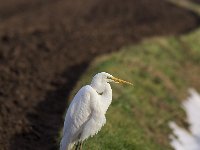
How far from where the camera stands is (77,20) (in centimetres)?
3594

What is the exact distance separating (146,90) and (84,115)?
1020 cm

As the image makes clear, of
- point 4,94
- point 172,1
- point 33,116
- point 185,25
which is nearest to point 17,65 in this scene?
point 4,94

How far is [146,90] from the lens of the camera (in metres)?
23.2

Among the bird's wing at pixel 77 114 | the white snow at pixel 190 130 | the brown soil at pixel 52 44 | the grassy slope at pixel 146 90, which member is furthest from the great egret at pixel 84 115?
the white snow at pixel 190 130

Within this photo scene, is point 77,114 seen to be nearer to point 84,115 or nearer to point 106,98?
point 84,115

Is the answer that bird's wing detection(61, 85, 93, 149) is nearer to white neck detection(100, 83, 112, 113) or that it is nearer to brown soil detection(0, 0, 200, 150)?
white neck detection(100, 83, 112, 113)

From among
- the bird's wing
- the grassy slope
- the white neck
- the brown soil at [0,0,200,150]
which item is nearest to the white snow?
the grassy slope

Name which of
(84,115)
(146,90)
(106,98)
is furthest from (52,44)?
(84,115)

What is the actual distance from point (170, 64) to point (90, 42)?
4747 millimetres

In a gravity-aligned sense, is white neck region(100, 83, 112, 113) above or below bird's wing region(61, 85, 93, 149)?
above

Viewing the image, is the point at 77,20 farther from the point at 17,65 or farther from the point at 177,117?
the point at 177,117

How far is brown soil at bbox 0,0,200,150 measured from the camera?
61.1 feet

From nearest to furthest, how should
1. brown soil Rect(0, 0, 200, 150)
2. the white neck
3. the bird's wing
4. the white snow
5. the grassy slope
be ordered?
the bird's wing → the white neck → the grassy slope → brown soil Rect(0, 0, 200, 150) → the white snow

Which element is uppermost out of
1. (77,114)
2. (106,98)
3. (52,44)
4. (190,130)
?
(52,44)
